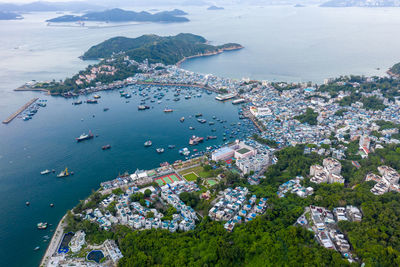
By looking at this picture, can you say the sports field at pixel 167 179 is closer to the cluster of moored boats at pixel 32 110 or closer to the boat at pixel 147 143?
the boat at pixel 147 143

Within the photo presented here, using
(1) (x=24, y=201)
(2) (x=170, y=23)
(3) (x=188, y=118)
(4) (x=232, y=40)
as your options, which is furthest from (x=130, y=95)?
(2) (x=170, y=23)

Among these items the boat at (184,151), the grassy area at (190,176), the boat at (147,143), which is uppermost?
the boat at (147,143)

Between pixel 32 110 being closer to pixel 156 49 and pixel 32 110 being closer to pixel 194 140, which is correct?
pixel 194 140

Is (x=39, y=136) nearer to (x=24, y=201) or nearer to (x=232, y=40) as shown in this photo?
(x=24, y=201)

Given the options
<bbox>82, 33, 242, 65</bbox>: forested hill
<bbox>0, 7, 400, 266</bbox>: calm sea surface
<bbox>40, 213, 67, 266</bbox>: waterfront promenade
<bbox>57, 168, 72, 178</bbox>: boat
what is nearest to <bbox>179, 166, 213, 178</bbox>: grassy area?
<bbox>0, 7, 400, 266</bbox>: calm sea surface

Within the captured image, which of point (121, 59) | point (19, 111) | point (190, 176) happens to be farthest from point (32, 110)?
point (190, 176)

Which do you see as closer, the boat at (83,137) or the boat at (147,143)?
the boat at (147,143)

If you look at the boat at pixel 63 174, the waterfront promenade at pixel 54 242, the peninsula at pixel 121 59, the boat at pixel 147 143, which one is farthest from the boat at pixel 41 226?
the peninsula at pixel 121 59
